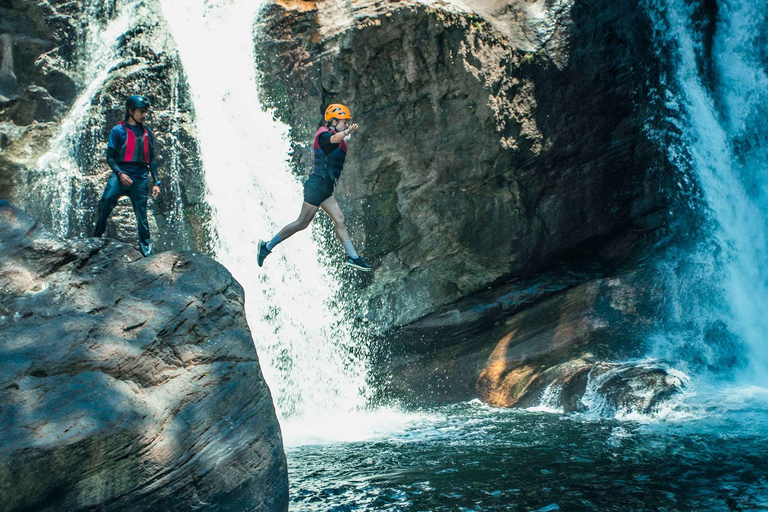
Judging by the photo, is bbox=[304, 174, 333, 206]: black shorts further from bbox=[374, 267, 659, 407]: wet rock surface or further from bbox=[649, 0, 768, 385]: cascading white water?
bbox=[649, 0, 768, 385]: cascading white water

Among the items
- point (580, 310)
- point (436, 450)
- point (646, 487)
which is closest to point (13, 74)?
point (436, 450)

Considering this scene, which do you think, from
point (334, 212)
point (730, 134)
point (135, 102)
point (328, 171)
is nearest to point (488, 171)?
point (334, 212)

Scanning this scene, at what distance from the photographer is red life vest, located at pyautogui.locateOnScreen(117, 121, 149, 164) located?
6.71 meters

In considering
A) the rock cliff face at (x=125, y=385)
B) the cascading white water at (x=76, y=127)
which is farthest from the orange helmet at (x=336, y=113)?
the cascading white water at (x=76, y=127)

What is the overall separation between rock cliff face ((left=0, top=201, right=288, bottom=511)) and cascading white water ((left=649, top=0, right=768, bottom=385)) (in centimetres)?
837

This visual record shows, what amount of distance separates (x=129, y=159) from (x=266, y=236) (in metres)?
3.43

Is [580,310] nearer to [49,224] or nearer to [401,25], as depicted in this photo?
[401,25]

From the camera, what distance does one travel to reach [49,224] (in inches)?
364

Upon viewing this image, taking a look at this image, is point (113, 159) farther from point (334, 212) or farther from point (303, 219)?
point (334, 212)

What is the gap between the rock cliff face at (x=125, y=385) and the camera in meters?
3.71

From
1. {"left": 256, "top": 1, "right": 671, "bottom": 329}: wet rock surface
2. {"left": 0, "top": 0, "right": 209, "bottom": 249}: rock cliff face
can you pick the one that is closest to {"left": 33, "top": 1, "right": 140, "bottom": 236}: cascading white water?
{"left": 0, "top": 0, "right": 209, "bottom": 249}: rock cliff face

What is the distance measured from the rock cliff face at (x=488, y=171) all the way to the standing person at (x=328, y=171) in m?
2.61

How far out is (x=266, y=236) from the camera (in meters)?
10.0

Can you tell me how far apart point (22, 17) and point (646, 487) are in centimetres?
1025
